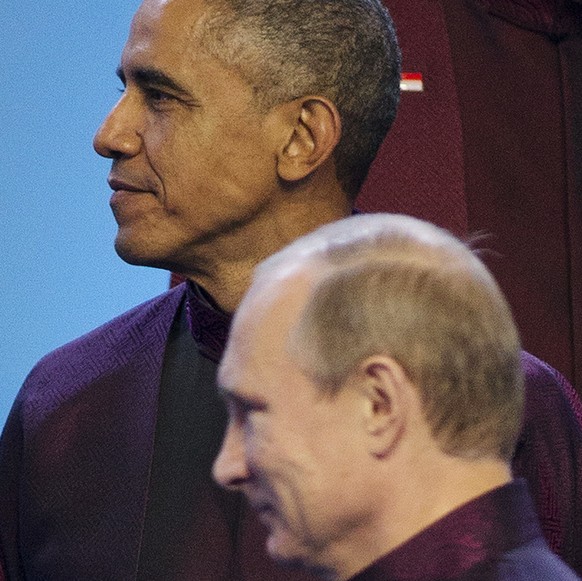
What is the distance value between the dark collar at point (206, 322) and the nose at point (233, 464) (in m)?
0.57

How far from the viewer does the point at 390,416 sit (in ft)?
4.02

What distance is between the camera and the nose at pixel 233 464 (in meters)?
1.31

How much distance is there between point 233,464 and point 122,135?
618 mm

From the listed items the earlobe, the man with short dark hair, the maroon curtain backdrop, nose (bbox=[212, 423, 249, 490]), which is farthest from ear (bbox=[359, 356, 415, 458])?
the maroon curtain backdrop

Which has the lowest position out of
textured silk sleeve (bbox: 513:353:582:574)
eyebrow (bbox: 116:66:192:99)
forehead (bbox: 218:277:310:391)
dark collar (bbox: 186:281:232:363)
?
textured silk sleeve (bbox: 513:353:582:574)

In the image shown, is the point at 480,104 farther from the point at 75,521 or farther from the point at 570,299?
the point at 75,521

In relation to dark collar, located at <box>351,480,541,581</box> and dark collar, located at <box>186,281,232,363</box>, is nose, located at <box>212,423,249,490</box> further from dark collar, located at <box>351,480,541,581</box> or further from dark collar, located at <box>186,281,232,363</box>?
dark collar, located at <box>186,281,232,363</box>

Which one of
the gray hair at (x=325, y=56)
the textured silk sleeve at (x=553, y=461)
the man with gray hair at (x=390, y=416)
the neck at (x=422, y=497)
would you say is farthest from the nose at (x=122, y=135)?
the neck at (x=422, y=497)

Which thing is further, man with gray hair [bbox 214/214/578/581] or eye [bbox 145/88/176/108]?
eye [bbox 145/88/176/108]

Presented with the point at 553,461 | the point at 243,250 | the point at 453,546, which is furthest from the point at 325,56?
the point at 453,546

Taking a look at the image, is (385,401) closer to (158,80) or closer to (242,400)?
(242,400)

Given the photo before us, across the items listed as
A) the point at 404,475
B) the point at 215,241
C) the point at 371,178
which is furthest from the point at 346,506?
the point at 371,178

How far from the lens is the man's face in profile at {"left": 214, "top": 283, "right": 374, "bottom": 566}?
4.09ft

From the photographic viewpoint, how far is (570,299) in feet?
8.14
